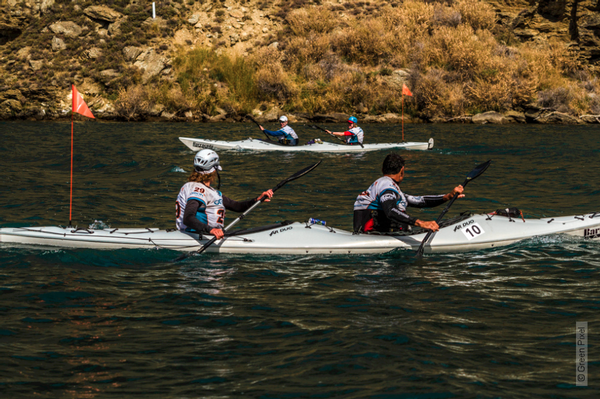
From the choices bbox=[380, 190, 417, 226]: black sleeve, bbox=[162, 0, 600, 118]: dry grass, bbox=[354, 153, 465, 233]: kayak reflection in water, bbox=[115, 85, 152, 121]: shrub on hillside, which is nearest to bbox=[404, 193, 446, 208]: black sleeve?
bbox=[354, 153, 465, 233]: kayak reflection in water

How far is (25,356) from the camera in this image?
4676 millimetres

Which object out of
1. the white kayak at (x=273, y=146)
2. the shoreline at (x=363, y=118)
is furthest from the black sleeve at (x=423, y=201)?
the shoreline at (x=363, y=118)

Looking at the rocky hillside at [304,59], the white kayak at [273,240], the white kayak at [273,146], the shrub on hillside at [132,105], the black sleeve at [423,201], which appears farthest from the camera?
the shrub on hillside at [132,105]

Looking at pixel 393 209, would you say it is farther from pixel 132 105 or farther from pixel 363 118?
pixel 132 105

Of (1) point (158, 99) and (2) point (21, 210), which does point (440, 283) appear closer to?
(2) point (21, 210)

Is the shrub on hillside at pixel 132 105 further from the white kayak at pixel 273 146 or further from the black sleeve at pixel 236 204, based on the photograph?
the black sleeve at pixel 236 204

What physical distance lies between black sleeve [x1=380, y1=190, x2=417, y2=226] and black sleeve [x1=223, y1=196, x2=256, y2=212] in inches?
69.0

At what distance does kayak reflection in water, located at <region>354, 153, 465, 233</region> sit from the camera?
23.8 ft

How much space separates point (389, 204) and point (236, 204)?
198cm

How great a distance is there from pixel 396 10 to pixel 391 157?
3482 cm

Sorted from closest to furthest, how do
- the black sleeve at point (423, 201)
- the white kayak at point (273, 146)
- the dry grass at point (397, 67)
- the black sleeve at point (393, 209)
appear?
the black sleeve at point (393, 209) < the black sleeve at point (423, 201) < the white kayak at point (273, 146) < the dry grass at point (397, 67)

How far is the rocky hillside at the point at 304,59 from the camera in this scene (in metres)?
32.5

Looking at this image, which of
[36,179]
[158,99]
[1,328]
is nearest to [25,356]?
[1,328]

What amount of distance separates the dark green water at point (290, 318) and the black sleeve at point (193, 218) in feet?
1.64
